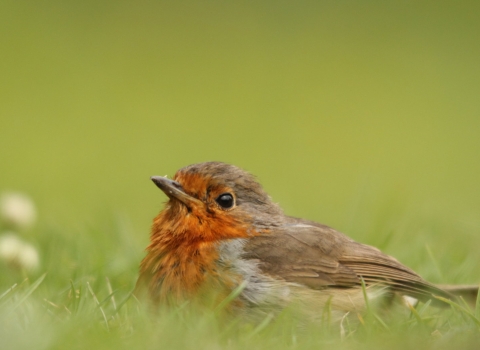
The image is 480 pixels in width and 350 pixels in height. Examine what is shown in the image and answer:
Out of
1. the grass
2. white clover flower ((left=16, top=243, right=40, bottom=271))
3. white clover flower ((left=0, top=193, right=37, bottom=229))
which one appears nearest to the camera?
the grass

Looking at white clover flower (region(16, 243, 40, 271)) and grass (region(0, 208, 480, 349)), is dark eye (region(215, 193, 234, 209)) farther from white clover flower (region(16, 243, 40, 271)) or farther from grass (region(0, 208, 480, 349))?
white clover flower (region(16, 243, 40, 271))

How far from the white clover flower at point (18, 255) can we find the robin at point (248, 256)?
3.14 feet

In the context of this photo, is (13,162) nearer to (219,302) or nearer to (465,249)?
(465,249)

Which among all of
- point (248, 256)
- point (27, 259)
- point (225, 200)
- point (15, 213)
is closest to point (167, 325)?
point (248, 256)

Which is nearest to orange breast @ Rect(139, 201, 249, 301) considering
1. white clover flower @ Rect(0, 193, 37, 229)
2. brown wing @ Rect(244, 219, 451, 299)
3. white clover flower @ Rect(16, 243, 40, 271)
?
brown wing @ Rect(244, 219, 451, 299)

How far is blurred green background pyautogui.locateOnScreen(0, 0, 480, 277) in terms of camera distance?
35.9ft

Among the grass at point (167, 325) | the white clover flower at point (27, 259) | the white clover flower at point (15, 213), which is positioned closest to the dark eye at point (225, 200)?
the grass at point (167, 325)

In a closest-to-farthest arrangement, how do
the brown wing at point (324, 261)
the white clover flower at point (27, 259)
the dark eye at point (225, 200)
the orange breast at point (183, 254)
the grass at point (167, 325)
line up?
the grass at point (167, 325), the orange breast at point (183, 254), the brown wing at point (324, 261), the dark eye at point (225, 200), the white clover flower at point (27, 259)

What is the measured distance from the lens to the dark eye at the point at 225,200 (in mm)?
6020

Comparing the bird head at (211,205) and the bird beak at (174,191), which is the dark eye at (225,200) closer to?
the bird head at (211,205)

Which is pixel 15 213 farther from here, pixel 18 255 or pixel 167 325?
pixel 167 325

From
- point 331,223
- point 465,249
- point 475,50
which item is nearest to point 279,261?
point 465,249

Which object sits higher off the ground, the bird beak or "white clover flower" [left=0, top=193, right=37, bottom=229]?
the bird beak

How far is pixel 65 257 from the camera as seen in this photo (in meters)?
6.77
